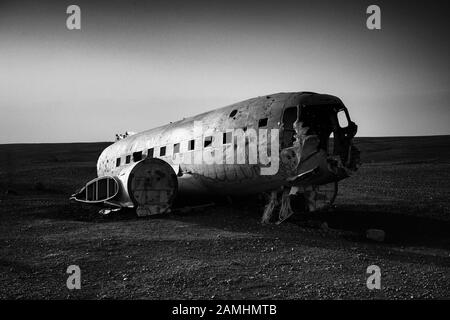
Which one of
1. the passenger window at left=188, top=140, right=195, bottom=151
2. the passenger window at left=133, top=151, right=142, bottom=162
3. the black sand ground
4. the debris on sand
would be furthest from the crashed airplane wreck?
the passenger window at left=133, top=151, right=142, bottom=162

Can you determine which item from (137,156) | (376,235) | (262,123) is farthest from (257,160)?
(137,156)

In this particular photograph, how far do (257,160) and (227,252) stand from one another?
13.0 ft

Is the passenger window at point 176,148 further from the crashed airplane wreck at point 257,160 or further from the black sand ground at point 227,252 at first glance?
the black sand ground at point 227,252

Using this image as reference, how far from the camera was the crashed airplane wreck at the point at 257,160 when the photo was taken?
12.8 m

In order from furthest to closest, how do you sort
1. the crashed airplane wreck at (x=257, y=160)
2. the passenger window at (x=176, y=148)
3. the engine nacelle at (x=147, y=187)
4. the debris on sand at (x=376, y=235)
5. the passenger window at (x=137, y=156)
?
the passenger window at (x=137, y=156), the passenger window at (x=176, y=148), the engine nacelle at (x=147, y=187), the crashed airplane wreck at (x=257, y=160), the debris on sand at (x=376, y=235)

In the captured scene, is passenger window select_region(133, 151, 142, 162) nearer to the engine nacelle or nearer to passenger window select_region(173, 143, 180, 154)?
passenger window select_region(173, 143, 180, 154)

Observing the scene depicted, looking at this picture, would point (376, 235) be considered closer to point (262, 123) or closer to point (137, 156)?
point (262, 123)

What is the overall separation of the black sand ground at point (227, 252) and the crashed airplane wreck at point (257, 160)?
37.4 inches

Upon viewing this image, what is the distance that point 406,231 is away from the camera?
519 inches

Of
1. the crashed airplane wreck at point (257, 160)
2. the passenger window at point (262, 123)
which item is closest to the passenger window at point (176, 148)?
the crashed airplane wreck at point (257, 160)

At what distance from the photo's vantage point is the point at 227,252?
10.3 m

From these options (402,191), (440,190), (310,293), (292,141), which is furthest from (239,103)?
(440,190)

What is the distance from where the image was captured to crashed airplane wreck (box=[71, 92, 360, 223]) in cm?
1275

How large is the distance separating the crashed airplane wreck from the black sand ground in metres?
0.95
